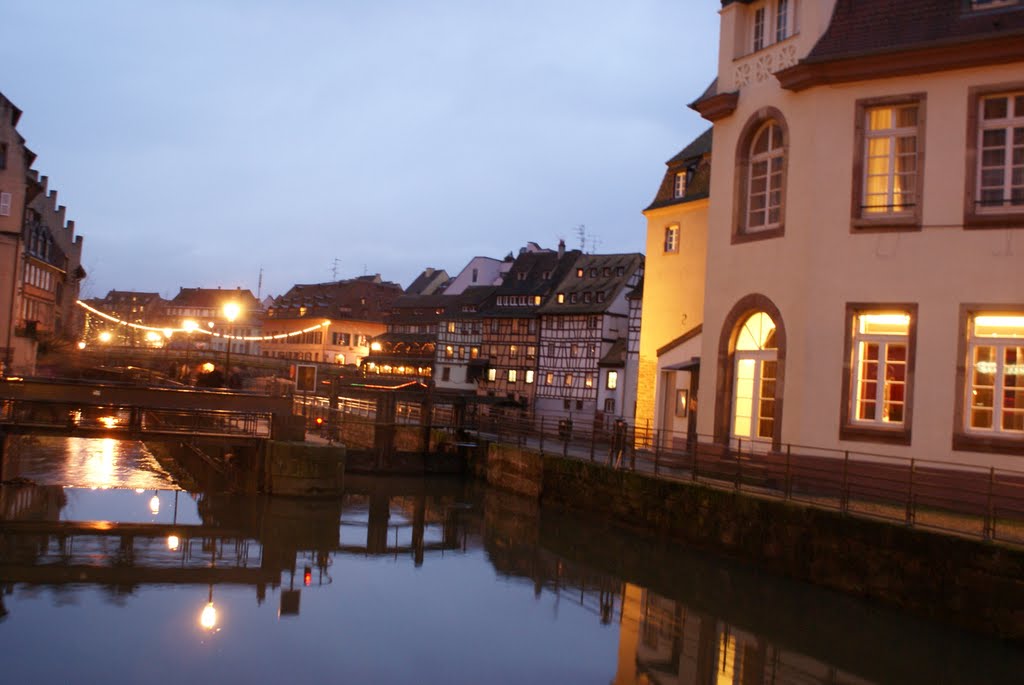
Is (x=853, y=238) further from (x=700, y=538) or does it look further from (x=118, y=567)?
(x=118, y=567)

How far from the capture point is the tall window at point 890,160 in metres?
17.0

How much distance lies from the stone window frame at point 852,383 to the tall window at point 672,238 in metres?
11.0

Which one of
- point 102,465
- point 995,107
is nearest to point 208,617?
point 995,107

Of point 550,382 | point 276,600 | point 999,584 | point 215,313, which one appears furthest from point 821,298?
point 215,313

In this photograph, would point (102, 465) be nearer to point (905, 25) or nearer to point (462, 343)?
point (905, 25)

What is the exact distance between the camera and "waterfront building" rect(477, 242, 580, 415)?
208 ft

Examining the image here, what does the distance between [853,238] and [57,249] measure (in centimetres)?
5815

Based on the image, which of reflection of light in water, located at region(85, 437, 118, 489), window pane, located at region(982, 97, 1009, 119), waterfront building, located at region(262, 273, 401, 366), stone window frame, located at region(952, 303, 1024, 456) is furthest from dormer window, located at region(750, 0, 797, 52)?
waterfront building, located at region(262, 273, 401, 366)

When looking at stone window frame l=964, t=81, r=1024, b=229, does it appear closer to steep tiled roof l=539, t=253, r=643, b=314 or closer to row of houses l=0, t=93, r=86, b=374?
row of houses l=0, t=93, r=86, b=374

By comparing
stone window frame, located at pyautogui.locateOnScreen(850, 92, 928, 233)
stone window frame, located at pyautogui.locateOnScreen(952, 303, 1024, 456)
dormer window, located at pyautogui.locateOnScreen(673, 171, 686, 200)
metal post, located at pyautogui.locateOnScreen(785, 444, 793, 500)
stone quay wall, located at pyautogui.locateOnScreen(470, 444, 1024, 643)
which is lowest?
stone quay wall, located at pyautogui.locateOnScreen(470, 444, 1024, 643)

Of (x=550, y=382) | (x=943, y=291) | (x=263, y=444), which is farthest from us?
(x=550, y=382)

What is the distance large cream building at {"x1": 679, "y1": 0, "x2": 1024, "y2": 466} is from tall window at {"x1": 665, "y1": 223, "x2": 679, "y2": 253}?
8.10 meters

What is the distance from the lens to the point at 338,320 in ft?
324

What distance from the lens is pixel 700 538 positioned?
18.1m
